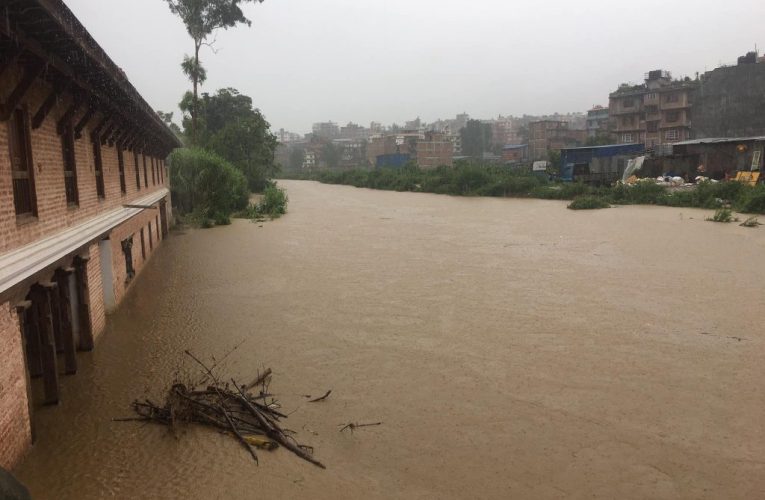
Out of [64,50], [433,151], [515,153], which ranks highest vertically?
[64,50]

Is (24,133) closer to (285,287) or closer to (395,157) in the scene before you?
(285,287)


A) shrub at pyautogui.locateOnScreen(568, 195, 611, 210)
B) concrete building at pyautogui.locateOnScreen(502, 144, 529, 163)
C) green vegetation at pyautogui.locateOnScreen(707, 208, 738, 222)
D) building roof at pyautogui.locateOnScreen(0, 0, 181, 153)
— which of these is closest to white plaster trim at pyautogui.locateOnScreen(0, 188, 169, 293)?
building roof at pyautogui.locateOnScreen(0, 0, 181, 153)

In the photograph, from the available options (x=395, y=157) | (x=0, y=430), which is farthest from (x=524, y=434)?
(x=395, y=157)

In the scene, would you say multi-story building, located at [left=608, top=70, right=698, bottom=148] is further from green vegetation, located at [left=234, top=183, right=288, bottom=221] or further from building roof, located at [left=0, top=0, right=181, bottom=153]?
building roof, located at [left=0, top=0, right=181, bottom=153]

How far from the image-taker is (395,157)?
77062mm

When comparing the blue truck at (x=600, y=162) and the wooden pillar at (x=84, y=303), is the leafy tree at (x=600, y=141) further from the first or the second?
the wooden pillar at (x=84, y=303)

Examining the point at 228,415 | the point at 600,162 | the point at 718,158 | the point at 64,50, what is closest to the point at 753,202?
the point at 718,158

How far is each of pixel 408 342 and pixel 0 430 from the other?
5572 millimetres

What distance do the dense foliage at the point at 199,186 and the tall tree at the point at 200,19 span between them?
32.2 ft

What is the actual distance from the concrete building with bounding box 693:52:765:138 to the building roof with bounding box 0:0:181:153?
4595cm

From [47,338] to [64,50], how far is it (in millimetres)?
2809

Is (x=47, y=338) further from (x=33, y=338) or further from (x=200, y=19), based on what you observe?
(x=200, y=19)

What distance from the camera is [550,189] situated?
114ft

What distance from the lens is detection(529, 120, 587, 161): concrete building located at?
73.1 metres
